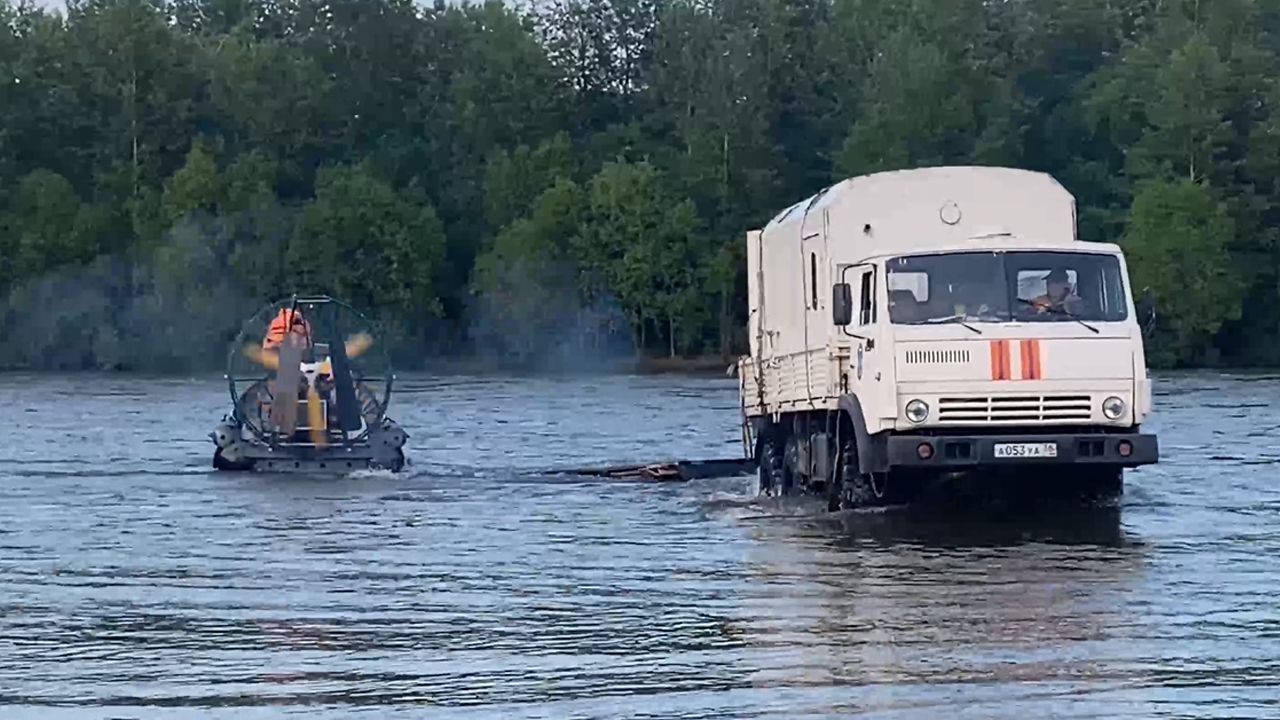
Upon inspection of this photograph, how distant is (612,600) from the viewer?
619 inches

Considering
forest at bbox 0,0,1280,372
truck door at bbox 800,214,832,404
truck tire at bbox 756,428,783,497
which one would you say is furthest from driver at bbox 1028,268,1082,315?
forest at bbox 0,0,1280,372

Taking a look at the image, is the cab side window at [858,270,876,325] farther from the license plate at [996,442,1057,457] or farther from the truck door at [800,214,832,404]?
the license plate at [996,442,1057,457]

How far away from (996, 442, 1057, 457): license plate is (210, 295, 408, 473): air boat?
1111 centimetres

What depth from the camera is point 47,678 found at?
40.8ft

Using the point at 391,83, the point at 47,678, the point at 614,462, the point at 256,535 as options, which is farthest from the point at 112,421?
the point at 391,83

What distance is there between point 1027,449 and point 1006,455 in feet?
0.62

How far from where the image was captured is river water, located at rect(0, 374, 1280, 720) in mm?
11594

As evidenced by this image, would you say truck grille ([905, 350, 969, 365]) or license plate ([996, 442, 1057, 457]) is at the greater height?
truck grille ([905, 350, 969, 365])

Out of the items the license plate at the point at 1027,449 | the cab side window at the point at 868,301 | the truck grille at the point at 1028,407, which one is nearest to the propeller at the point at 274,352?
the cab side window at the point at 868,301

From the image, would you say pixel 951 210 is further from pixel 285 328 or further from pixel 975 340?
pixel 285 328

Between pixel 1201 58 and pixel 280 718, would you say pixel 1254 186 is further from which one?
pixel 280 718

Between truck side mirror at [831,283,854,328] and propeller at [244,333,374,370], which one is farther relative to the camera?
propeller at [244,333,374,370]

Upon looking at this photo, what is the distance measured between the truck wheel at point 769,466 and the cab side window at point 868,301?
4.87 metres

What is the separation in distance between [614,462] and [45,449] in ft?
29.8
